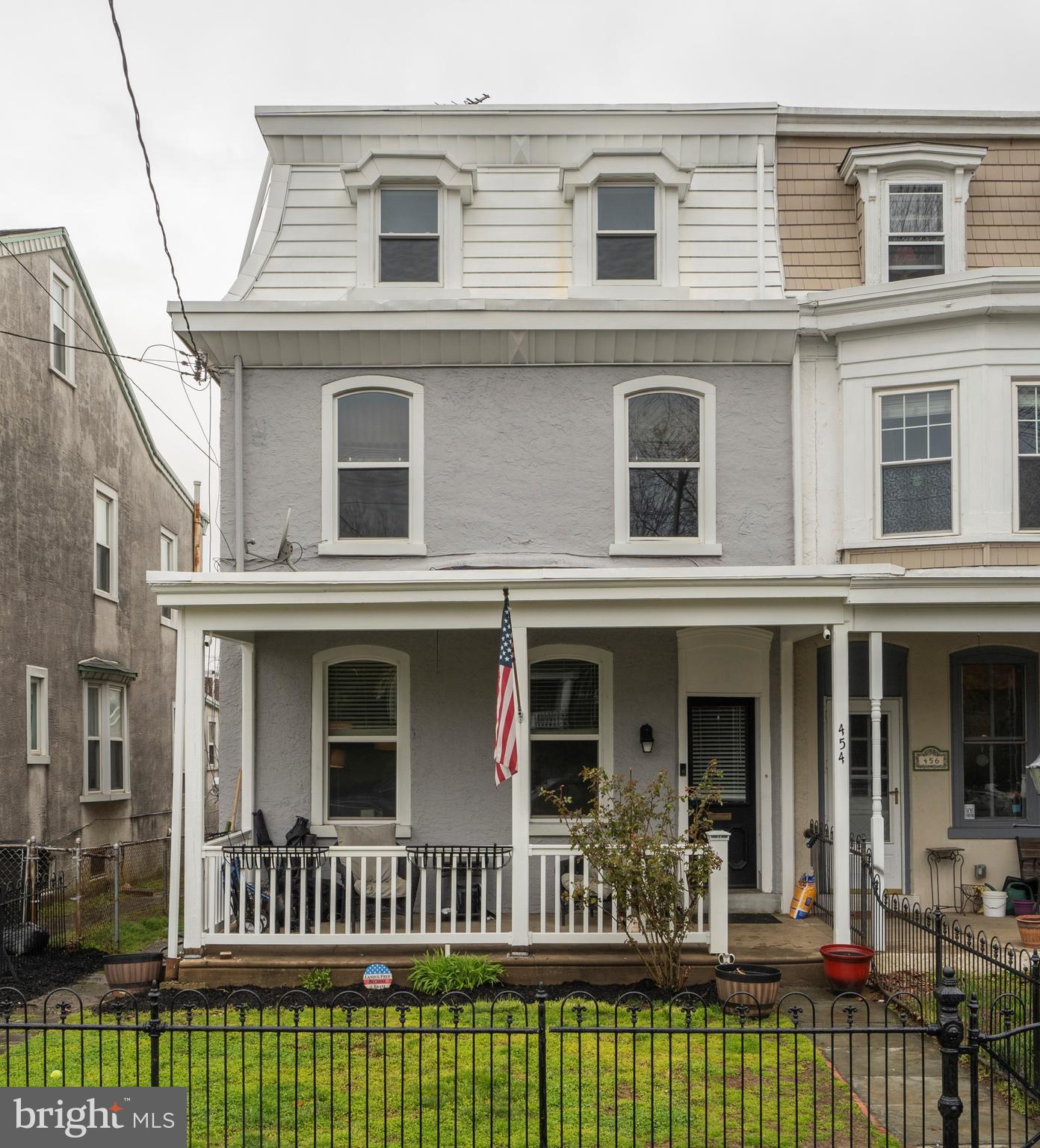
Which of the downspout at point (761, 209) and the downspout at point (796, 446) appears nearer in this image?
the downspout at point (796, 446)

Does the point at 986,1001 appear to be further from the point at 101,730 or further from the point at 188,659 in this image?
the point at 101,730

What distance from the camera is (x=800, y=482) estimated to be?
13133 mm

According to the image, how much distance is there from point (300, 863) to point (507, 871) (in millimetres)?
2449

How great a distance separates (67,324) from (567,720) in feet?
33.1

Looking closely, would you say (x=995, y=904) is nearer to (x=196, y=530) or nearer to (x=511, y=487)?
(x=511, y=487)

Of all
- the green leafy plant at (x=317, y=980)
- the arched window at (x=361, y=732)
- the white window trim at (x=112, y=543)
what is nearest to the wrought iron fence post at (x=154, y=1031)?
the green leafy plant at (x=317, y=980)

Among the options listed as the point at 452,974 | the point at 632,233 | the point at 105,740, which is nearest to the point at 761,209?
the point at 632,233

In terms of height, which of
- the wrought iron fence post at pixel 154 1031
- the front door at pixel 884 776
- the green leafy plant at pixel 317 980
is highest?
the front door at pixel 884 776

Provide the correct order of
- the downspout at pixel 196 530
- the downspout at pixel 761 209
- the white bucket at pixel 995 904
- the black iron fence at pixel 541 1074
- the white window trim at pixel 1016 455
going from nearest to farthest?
the black iron fence at pixel 541 1074, the white bucket at pixel 995 904, the white window trim at pixel 1016 455, the downspout at pixel 761 209, the downspout at pixel 196 530

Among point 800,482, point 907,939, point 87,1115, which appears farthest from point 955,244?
point 87,1115

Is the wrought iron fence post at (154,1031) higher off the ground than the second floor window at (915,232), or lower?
lower

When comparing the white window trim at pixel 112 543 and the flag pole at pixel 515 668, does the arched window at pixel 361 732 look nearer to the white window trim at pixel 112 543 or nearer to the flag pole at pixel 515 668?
the flag pole at pixel 515 668

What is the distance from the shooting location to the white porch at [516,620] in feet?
34.8

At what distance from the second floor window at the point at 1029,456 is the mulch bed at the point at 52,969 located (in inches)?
400
